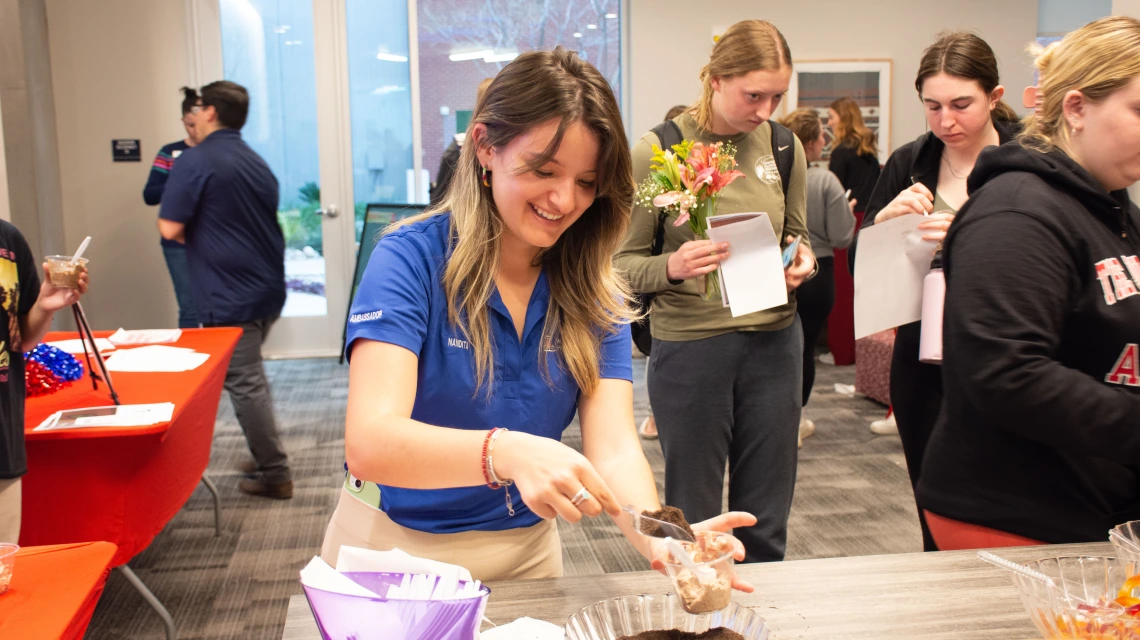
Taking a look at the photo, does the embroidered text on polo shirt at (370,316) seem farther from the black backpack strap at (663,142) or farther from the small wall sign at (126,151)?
the small wall sign at (126,151)

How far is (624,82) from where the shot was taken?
6.98 metres

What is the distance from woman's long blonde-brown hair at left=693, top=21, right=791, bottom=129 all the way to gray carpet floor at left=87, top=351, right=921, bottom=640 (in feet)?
5.49

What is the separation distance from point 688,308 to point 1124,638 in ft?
4.69

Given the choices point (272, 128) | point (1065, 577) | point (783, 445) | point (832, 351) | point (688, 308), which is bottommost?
point (832, 351)

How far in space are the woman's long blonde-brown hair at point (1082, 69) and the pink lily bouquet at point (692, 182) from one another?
2.34ft

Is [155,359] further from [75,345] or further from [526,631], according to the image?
[526,631]

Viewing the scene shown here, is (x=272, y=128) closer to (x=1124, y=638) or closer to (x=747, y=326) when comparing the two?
(x=747, y=326)

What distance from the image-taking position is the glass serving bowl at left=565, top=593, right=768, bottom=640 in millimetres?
1057

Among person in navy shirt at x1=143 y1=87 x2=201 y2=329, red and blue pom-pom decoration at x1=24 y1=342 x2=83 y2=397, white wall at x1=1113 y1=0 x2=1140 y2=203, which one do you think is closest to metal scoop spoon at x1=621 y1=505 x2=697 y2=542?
red and blue pom-pom decoration at x1=24 y1=342 x2=83 y2=397

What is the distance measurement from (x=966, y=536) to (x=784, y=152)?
3.74 ft

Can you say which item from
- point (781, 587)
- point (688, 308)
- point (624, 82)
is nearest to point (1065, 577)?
point (781, 587)

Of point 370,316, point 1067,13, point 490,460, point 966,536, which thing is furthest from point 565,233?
point 1067,13

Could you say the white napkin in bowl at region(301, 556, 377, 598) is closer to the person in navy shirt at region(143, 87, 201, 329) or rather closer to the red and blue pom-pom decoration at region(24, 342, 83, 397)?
the red and blue pom-pom decoration at region(24, 342, 83, 397)

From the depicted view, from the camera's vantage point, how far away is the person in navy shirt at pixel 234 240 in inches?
152
